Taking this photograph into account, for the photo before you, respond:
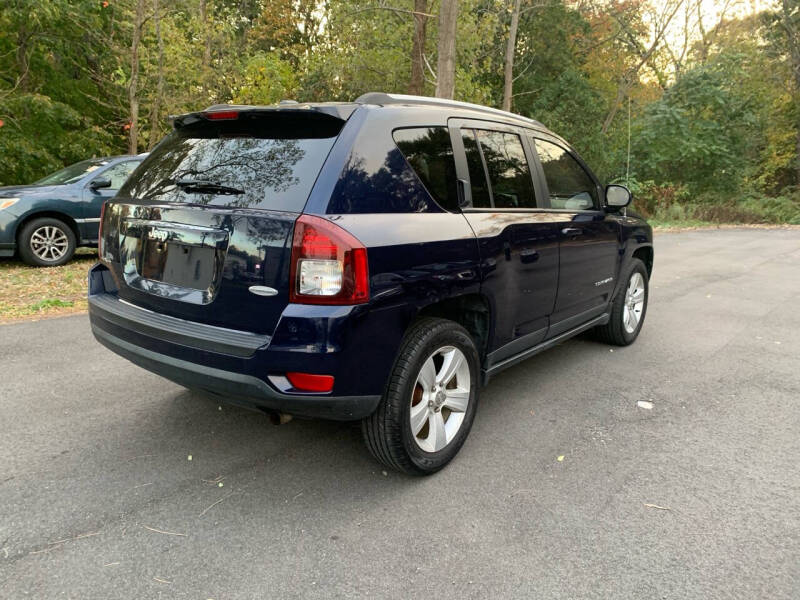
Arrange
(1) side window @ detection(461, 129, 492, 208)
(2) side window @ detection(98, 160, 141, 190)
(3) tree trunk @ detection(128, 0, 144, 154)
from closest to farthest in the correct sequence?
(1) side window @ detection(461, 129, 492, 208), (2) side window @ detection(98, 160, 141, 190), (3) tree trunk @ detection(128, 0, 144, 154)

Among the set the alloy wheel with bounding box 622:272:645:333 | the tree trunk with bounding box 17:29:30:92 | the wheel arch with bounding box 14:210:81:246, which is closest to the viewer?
the alloy wheel with bounding box 622:272:645:333

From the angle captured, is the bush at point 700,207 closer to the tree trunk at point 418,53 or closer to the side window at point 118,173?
the tree trunk at point 418,53

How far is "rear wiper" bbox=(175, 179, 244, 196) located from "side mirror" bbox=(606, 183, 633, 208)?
3.15 metres

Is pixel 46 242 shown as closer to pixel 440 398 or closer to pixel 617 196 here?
pixel 440 398

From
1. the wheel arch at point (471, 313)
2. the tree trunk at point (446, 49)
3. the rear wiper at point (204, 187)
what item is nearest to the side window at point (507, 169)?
the wheel arch at point (471, 313)

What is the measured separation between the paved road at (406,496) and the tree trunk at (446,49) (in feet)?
28.6

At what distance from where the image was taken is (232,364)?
2.46 m

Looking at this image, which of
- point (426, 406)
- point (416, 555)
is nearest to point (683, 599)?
point (416, 555)

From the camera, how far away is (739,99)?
74.5 ft

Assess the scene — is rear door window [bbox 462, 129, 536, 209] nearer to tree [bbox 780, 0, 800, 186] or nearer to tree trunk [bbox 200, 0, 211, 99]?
tree trunk [bbox 200, 0, 211, 99]

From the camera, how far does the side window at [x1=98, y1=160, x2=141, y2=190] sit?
8.77m

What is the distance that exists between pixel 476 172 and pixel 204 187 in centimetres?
148

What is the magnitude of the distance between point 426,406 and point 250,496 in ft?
3.14

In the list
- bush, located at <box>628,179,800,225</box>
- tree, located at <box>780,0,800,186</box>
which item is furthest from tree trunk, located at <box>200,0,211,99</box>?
tree, located at <box>780,0,800,186</box>
